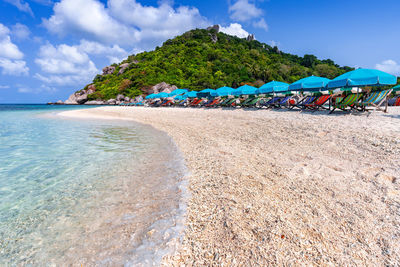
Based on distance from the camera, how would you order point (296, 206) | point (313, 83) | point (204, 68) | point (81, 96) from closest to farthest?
point (296, 206)
point (313, 83)
point (204, 68)
point (81, 96)

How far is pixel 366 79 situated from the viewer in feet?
29.2

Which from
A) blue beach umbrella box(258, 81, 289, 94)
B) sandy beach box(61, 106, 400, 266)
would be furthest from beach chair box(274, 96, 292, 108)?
sandy beach box(61, 106, 400, 266)

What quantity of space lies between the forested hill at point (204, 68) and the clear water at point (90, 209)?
132 ft

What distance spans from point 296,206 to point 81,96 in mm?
74056

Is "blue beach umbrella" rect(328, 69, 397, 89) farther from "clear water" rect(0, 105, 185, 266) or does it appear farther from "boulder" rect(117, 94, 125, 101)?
"boulder" rect(117, 94, 125, 101)

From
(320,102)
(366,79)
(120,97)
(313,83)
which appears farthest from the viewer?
(120,97)

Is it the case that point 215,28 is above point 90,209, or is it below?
above

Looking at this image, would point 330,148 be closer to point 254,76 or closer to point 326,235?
point 326,235

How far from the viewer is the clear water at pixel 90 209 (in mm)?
1901

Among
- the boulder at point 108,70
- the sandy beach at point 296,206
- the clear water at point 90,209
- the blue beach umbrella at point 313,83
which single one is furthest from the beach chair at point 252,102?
the boulder at point 108,70

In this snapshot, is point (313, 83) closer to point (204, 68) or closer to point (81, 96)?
point (204, 68)

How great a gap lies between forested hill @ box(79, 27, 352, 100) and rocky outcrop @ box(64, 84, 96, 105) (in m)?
1.96

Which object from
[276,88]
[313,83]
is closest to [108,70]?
[276,88]

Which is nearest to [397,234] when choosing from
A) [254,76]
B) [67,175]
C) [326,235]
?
[326,235]
